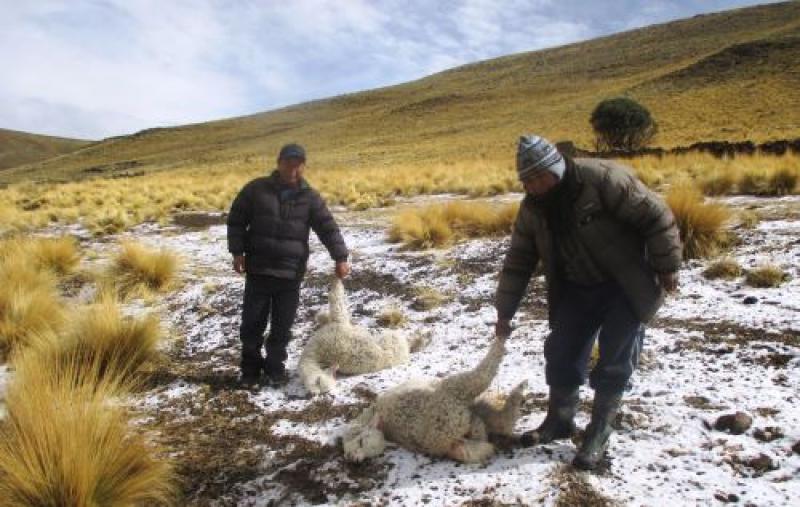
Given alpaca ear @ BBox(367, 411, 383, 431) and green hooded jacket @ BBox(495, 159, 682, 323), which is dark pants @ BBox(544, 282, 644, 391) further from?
alpaca ear @ BBox(367, 411, 383, 431)

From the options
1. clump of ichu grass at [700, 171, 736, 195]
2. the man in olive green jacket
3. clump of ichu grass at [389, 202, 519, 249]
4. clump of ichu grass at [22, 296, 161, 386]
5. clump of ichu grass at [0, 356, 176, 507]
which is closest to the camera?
clump of ichu grass at [0, 356, 176, 507]

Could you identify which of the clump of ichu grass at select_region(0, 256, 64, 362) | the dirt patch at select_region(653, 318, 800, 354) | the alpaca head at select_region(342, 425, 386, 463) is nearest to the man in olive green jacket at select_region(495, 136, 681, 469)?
the alpaca head at select_region(342, 425, 386, 463)

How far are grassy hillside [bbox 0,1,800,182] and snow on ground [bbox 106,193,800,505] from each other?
25.0 meters

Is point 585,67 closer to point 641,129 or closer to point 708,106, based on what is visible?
point 708,106

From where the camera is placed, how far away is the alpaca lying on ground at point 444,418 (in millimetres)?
3174

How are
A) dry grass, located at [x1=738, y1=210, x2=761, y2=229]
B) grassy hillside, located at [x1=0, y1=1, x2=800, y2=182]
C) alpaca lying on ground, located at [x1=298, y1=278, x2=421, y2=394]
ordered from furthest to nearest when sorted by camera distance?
grassy hillside, located at [x1=0, y1=1, x2=800, y2=182] < dry grass, located at [x1=738, y1=210, x2=761, y2=229] < alpaca lying on ground, located at [x1=298, y1=278, x2=421, y2=394]

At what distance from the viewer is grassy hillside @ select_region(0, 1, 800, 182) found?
39688mm

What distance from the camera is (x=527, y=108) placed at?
190 feet

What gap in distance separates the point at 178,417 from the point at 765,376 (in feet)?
12.3

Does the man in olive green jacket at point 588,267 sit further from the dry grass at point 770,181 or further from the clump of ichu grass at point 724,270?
the dry grass at point 770,181

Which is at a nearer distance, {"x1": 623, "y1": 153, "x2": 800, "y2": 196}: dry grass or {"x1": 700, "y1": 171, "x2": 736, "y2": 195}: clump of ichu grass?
{"x1": 623, "y1": 153, "x2": 800, "y2": 196}: dry grass

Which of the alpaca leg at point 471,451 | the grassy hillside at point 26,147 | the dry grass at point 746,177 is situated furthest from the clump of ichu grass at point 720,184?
the grassy hillside at point 26,147

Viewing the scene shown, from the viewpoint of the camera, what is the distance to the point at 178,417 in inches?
161

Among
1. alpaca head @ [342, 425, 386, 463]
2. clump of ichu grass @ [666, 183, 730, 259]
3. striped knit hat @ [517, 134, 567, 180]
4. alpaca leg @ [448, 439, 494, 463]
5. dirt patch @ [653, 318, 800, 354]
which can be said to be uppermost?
striped knit hat @ [517, 134, 567, 180]
